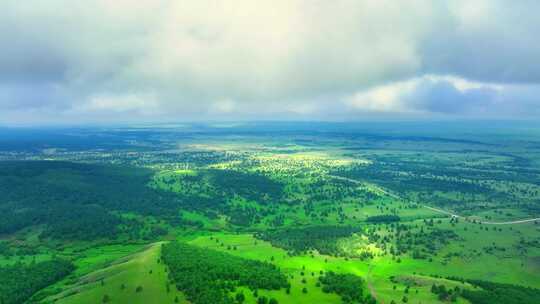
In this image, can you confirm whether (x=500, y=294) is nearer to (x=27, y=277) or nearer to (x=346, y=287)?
(x=346, y=287)

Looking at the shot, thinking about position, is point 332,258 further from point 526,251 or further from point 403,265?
point 526,251

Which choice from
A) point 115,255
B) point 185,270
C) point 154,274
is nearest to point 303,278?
point 185,270

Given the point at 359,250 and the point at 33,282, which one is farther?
the point at 359,250

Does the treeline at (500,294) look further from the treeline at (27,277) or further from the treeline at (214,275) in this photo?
the treeline at (27,277)

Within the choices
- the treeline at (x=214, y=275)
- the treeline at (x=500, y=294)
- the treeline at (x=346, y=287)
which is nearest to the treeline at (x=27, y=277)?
the treeline at (x=214, y=275)

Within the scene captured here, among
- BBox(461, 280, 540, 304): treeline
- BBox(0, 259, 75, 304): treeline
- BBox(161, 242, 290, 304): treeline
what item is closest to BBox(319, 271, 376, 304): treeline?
BBox(161, 242, 290, 304): treeline

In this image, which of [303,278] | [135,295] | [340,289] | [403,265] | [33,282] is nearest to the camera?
[135,295]

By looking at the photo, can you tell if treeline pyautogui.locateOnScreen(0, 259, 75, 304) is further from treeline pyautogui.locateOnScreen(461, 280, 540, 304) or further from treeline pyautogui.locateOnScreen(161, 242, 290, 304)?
treeline pyautogui.locateOnScreen(461, 280, 540, 304)
